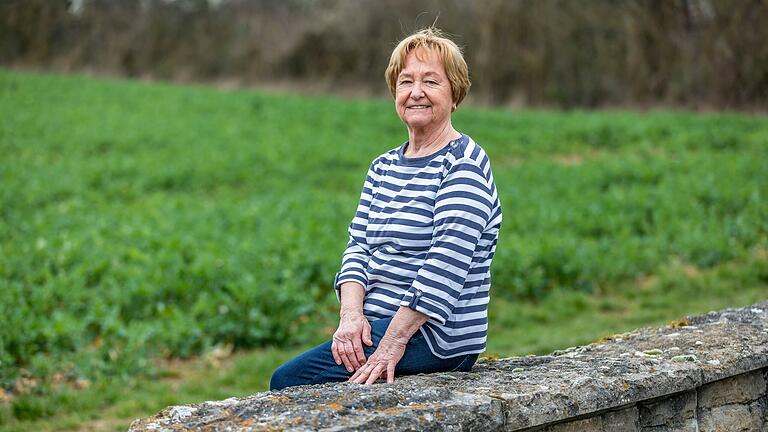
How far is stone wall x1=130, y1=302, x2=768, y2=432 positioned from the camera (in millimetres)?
2678

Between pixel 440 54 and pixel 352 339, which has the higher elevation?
pixel 440 54

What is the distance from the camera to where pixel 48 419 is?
19.4 feet

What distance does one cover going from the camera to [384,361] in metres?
3.02

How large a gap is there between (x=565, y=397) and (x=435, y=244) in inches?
26.9

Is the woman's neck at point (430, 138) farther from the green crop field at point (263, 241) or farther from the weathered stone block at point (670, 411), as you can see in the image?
the green crop field at point (263, 241)

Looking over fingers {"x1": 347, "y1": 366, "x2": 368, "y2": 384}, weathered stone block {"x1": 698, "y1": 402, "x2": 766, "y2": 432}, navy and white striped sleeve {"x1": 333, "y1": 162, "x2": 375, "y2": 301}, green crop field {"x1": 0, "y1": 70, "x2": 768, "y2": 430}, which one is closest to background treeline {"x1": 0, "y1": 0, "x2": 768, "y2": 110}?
green crop field {"x1": 0, "y1": 70, "x2": 768, "y2": 430}

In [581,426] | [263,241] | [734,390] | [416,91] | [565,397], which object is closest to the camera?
[565,397]

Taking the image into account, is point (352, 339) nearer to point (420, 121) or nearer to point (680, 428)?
point (420, 121)

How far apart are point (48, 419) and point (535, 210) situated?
7.60 m

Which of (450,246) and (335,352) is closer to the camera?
(450,246)

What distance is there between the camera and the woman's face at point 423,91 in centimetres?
310

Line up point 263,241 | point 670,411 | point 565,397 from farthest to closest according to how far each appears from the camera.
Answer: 1. point 263,241
2. point 670,411
3. point 565,397

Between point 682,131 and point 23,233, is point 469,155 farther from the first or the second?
point 682,131

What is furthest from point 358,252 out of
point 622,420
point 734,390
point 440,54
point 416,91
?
point 734,390
